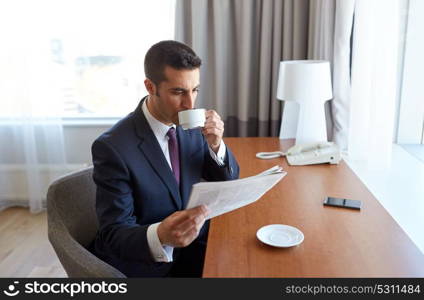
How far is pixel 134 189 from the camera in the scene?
1.43m

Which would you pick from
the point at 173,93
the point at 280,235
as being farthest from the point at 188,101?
the point at 280,235

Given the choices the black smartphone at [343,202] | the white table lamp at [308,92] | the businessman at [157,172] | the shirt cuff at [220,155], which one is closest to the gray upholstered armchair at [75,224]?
the businessman at [157,172]

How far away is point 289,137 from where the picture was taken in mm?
2453

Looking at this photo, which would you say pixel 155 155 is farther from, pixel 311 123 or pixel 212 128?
pixel 311 123

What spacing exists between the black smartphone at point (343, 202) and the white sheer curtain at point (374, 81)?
452 mm

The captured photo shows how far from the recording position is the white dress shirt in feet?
4.11

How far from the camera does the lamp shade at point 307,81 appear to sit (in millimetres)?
2082

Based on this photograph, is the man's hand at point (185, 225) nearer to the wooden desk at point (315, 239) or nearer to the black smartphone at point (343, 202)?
the wooden desk at point (315, 239)

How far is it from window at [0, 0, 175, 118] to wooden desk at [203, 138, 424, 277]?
181cm

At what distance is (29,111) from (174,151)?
6.84ft

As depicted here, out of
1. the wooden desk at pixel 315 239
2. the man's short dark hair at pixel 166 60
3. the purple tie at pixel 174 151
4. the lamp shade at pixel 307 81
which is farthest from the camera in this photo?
the lamp shade at pixel 307 81

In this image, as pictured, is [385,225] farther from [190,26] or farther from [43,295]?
[190,26]

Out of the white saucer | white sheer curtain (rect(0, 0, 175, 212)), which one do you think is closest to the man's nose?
the white saucer

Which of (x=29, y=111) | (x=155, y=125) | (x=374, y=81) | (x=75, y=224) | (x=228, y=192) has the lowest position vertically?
(x=75, y=224)
